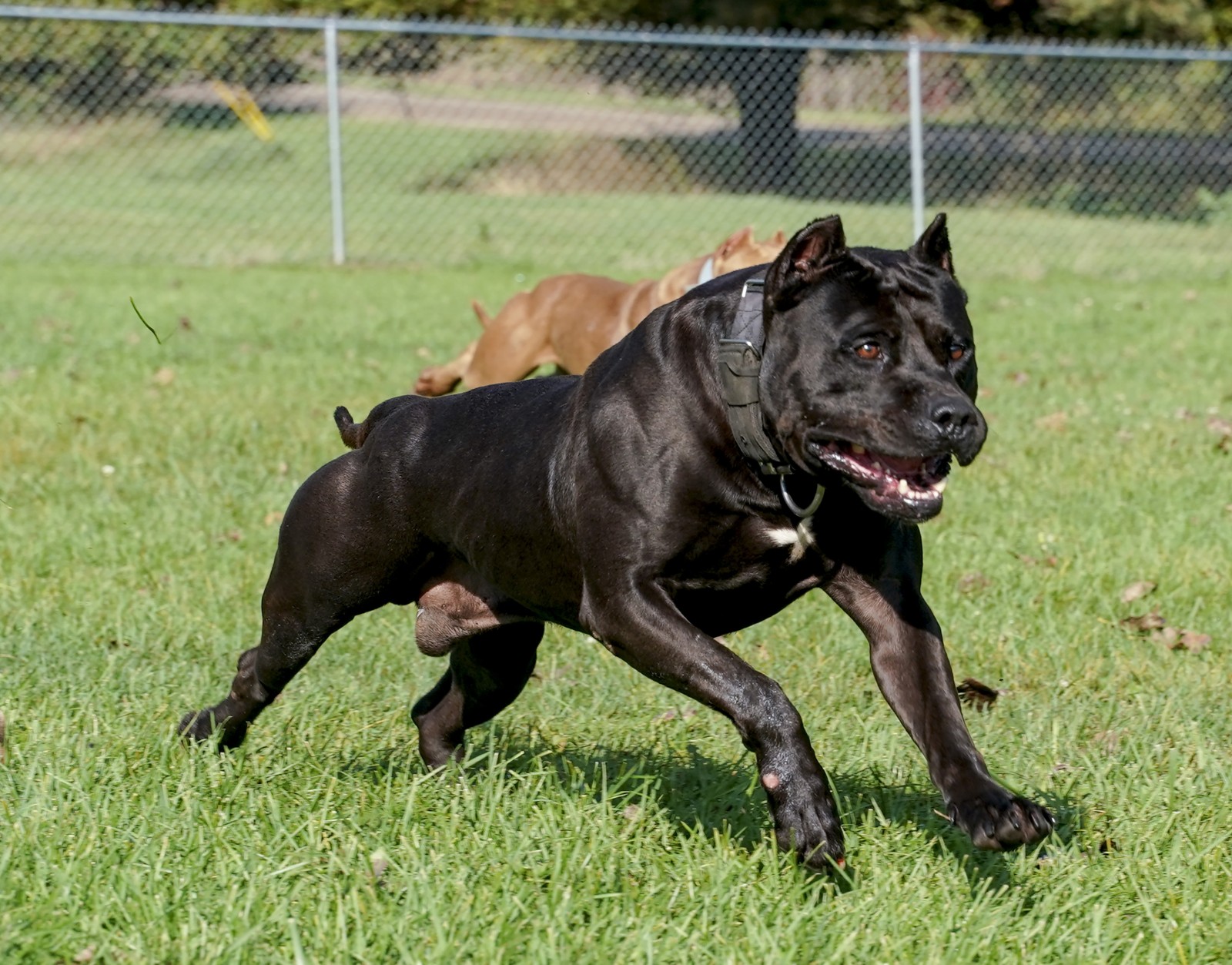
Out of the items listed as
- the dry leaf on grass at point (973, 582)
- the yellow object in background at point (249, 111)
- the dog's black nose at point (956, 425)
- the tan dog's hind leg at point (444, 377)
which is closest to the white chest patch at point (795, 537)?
the dog's black nose at point (956, 425)

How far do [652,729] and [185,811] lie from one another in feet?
4.78

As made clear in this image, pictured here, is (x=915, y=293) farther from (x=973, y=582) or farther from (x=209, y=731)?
(x=973, y=582)

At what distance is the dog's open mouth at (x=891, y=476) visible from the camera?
311cm

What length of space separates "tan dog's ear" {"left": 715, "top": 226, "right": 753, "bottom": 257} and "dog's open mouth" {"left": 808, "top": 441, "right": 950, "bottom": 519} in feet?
17.4

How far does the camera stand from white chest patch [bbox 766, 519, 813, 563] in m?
3.29

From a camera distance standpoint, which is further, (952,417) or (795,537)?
(795,537)

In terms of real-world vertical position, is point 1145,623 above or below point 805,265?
below

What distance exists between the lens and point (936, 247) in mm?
3461

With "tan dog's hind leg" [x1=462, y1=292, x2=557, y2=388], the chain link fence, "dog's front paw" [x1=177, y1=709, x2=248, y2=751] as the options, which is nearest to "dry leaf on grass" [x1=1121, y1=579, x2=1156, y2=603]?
"dog's front paw" [x1=177, y1=709, x2=248, y2=751]

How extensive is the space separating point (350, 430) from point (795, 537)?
145 centimetres

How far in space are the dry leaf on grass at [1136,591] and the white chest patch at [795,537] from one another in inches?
105

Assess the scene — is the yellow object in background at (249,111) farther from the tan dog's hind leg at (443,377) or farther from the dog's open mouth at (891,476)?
the dog's open mouth at (891,476)

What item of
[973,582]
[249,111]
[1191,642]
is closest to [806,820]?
[1191,642]

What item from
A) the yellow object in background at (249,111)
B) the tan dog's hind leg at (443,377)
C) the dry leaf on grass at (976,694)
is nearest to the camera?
the dry leaf on grass at (976,694)
